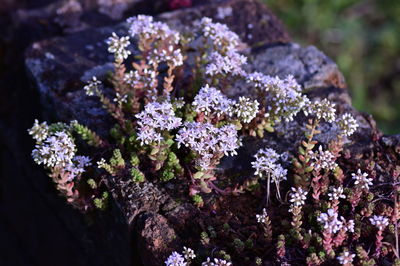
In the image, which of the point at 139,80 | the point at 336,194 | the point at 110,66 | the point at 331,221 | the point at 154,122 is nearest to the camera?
the point at 331,221

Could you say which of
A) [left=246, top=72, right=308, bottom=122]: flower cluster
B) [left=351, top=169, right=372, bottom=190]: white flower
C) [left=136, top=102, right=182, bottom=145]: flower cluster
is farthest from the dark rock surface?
[left=351, top=169, right=372, bottom=190]: white flower

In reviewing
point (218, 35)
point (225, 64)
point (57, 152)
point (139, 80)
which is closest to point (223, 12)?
point (218, 35)

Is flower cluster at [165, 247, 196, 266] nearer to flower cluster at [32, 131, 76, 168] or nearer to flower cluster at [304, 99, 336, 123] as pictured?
flower cluster at [32, 131, 76, 168]

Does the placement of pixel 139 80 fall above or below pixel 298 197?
above

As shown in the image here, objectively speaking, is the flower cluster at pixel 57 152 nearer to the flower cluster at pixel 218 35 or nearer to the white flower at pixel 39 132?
the white flower at pixel 39 132

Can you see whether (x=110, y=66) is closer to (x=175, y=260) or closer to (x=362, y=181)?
(x=175, y=260)
